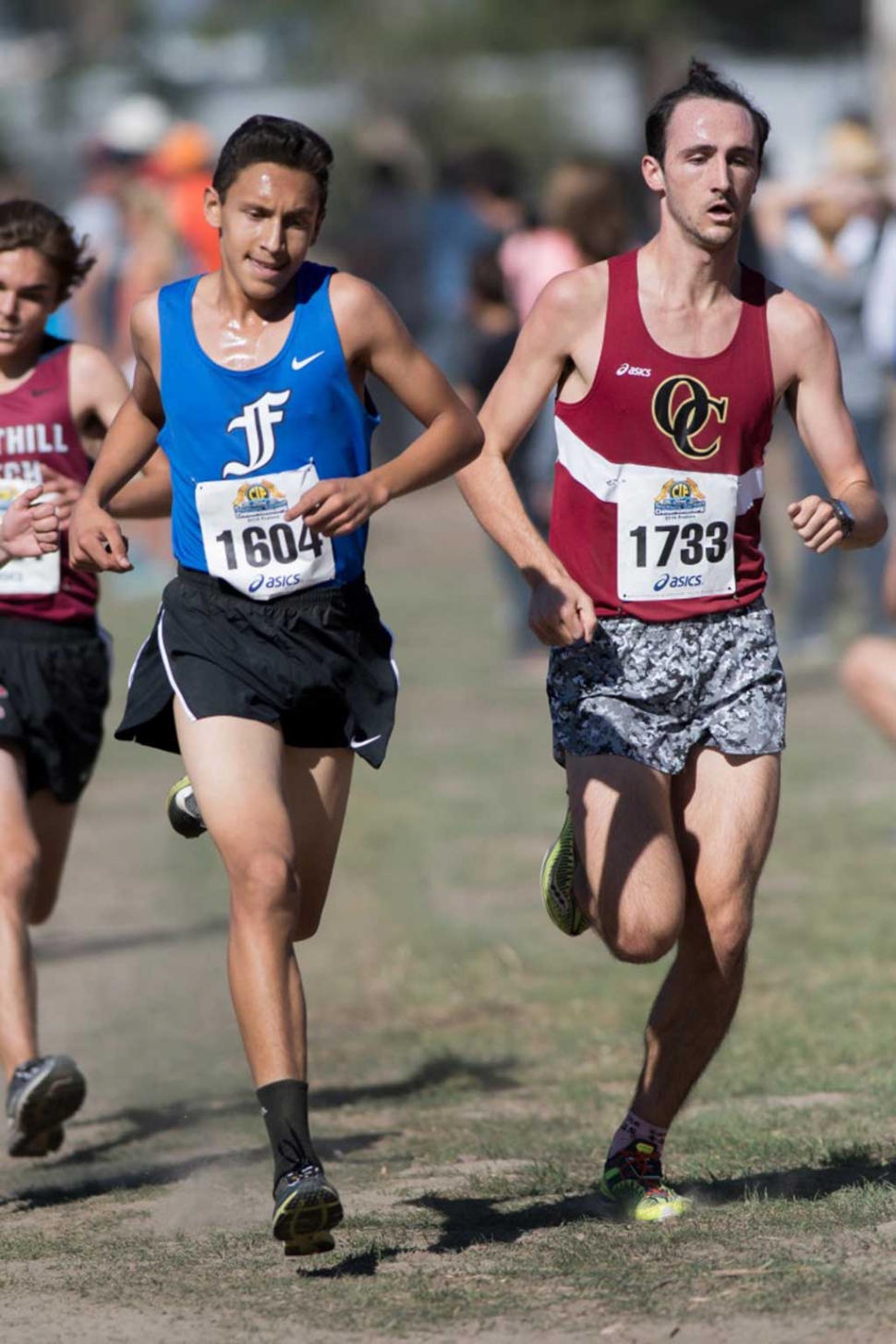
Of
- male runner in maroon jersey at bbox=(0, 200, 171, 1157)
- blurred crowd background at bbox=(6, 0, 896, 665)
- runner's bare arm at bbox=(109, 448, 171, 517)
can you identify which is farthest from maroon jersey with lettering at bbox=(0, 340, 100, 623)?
blurred crowd background at bbox=(6, 0, 896, 665)

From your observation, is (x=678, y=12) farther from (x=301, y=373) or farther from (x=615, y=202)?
(x=301, y=373)

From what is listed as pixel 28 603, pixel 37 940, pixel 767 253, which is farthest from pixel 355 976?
pixel 767 253

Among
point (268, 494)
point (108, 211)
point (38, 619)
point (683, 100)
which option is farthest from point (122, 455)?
point (108, 211)

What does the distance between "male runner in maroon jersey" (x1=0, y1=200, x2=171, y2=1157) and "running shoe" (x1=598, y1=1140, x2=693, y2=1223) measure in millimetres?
1615

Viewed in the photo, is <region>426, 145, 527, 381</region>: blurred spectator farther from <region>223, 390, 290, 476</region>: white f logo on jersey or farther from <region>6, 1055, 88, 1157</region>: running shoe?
<region>223, 390, 290, 476</region>: white f logo on jersey

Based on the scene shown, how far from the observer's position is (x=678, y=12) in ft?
126

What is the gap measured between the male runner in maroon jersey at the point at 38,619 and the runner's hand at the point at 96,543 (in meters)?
1.00

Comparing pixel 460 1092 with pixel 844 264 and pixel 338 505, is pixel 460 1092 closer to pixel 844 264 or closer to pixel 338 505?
pixel 338 505

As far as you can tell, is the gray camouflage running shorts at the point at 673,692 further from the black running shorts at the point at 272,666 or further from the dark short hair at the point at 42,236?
the dark short hair at the point at 42,236

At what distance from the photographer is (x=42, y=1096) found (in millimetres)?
5953

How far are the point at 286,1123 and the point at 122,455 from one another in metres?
1.60

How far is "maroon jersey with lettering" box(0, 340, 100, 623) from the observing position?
634 centimetres

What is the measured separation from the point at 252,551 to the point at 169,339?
50 centimetres

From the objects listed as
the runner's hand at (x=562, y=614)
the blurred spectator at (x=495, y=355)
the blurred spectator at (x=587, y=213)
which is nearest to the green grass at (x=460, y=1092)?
the runner's hand at (x=562, y=614)
